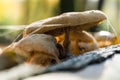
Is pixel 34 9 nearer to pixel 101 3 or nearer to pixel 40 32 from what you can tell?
pixel 101 3

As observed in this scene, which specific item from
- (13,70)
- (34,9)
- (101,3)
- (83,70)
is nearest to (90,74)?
(83,70)

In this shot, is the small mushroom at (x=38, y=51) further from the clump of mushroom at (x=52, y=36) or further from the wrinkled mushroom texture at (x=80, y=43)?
the wrinkled mushroom texture at (x=80, y=43)

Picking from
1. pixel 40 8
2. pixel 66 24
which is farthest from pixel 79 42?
pixel 40 8

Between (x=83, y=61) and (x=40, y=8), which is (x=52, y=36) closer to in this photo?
(x=83, y=61)

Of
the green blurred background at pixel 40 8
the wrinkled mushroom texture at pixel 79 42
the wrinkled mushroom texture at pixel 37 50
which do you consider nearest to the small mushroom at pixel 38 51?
the wrinkled mushroom texture at pixel 37 50

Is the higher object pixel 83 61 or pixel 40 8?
pixel 83 61

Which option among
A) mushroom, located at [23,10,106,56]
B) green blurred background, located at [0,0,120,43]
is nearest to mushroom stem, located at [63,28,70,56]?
mushroom, located at [23,10,106,56]

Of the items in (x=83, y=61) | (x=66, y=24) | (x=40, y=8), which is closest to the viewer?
(x=83, y=61)
